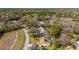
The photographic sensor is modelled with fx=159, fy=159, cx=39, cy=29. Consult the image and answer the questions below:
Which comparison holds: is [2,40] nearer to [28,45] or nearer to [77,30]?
[28,45]
